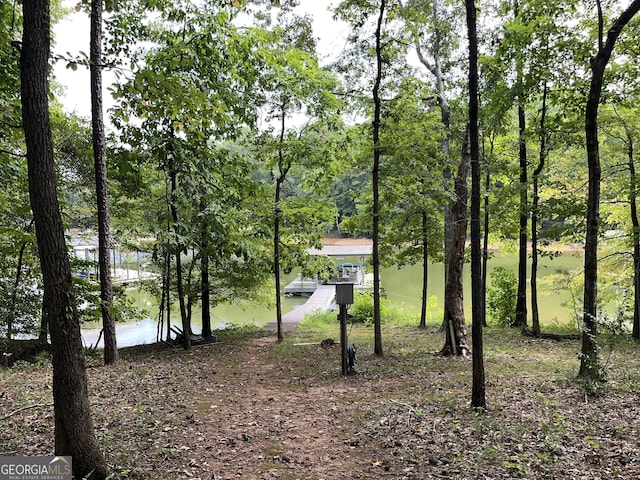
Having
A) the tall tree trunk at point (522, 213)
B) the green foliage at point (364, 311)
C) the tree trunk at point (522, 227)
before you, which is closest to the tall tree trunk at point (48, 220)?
the tall tree trunk at point (522, 213)

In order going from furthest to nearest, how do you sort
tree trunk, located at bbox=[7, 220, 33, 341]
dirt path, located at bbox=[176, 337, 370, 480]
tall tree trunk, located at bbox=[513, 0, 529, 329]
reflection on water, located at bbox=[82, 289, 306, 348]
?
1. reflection on water, located at bbox=[82, 289, 306, 348]
2. tall tree trunk, located at bbox=[513, 0, 529, 329]
3. tree trunk, located at bbox=[7, 220, 33, 341]
4. dirt path, located at bbox=[176, 337, 370, 480]

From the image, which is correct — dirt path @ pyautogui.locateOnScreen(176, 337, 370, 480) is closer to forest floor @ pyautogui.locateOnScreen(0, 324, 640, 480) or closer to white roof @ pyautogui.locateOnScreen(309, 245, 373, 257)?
forest floor @ pyautogui.locateOnScreen(0, 324, 640, 480)

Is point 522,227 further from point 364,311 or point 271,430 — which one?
point 271,430

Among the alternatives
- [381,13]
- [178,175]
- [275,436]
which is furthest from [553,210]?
[178,175]

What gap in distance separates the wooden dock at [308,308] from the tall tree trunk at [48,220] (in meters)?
11.7

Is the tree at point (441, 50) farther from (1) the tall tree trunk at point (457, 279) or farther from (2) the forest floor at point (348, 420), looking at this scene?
(2) the forest floor at point (348, 420)

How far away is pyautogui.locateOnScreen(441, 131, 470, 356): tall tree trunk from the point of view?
8.04 metres

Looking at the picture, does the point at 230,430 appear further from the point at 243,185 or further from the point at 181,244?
the point at 243,185

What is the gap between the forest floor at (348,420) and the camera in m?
3.50

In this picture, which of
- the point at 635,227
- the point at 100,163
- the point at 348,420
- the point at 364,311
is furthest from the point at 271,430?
the point at 364,311

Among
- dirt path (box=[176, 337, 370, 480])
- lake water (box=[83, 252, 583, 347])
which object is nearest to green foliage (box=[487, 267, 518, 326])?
lake water (box=[83, 252, 583, 347])

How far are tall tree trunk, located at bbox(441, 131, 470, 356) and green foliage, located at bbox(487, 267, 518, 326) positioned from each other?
20.3 ft

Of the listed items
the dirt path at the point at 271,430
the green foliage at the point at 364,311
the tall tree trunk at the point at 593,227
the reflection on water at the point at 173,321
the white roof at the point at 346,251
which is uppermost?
the tall tree trunk at the point at 593,227

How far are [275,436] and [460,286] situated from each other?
5.18 metres
